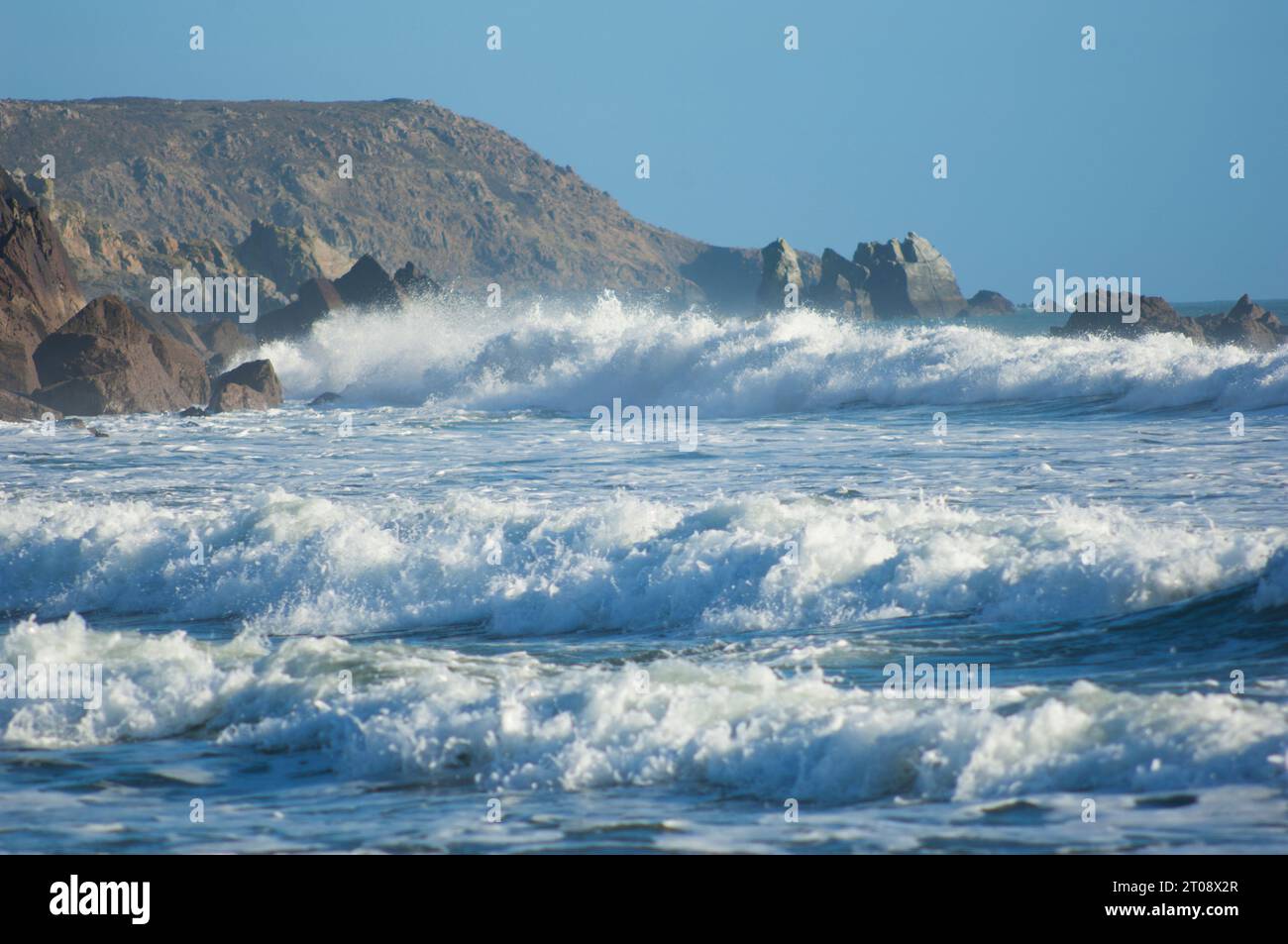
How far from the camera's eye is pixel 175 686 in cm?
927

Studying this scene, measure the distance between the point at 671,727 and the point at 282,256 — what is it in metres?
117

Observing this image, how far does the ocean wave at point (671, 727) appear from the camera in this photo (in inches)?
275

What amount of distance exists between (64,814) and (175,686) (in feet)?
7.32

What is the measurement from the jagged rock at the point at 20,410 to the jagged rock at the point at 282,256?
85.7 meters

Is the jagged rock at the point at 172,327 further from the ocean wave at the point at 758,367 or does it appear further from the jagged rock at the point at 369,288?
the jagged rock at the point at 369,288

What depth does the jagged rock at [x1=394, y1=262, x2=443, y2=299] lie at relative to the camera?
5800cm

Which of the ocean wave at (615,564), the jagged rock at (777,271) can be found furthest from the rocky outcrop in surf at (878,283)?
the ocean wave at (615,564)

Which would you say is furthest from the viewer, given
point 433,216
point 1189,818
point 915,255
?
point 433,216

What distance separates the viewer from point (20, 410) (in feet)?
107

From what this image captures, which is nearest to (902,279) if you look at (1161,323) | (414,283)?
(1161,323)

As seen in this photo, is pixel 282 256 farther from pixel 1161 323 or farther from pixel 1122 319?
pixel 1161 323
